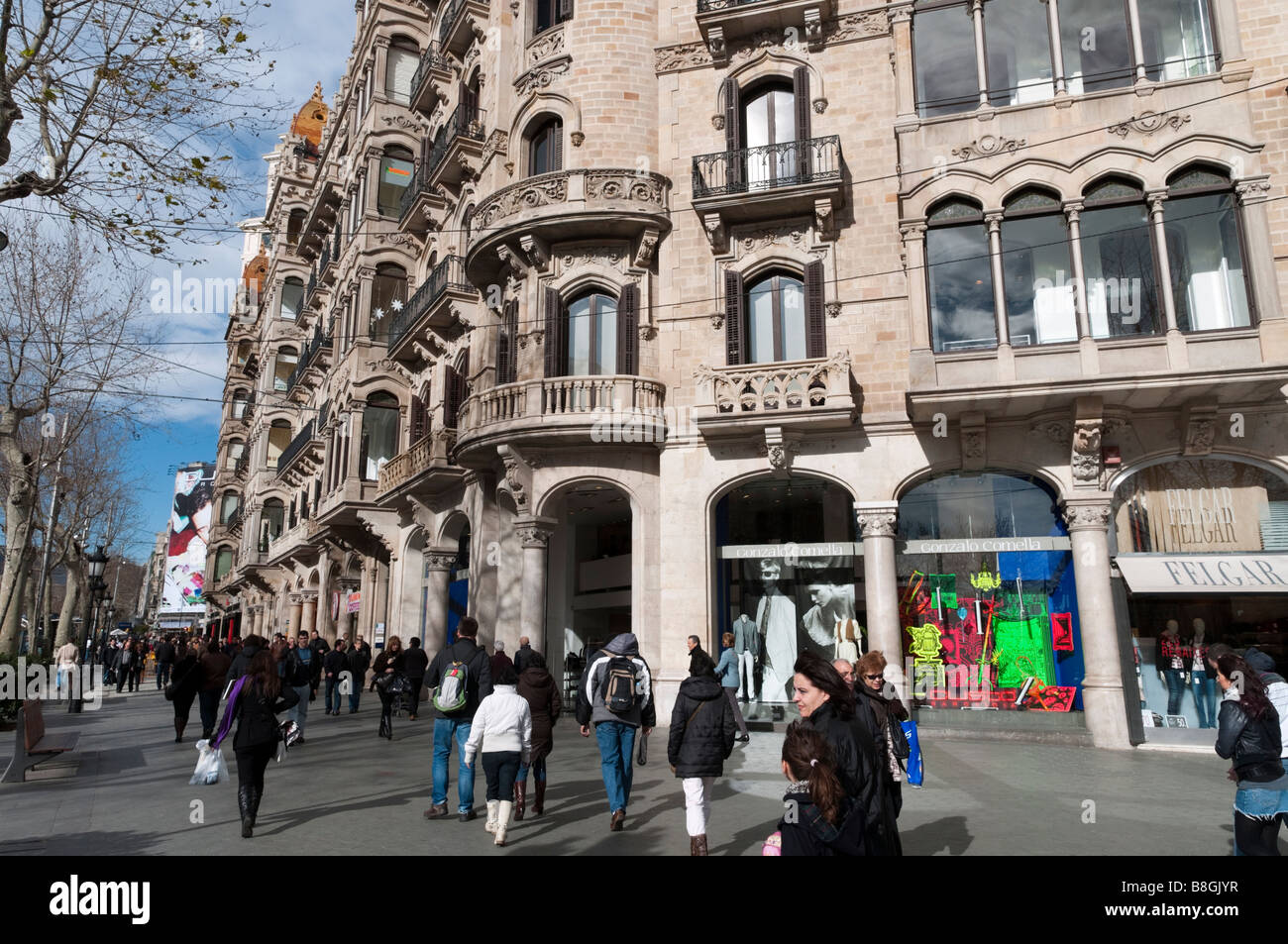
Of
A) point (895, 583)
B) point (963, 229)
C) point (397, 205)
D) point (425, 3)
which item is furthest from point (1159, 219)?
point (425, 3)

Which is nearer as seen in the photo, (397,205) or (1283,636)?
(1283,636)

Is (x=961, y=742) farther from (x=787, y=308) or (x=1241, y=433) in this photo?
(x=787, y=308)

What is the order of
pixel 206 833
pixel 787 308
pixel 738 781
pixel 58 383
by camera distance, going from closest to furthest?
1. pixel 206 833
2. pixel 738 781
3. pixel 787 308
4. pixel 58 383

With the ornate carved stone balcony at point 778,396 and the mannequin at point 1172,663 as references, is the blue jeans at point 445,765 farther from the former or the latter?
the mannequin at point 1172,663

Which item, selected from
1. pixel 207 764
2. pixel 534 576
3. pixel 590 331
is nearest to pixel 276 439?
pixel 590 331

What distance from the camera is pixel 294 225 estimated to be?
45594 mm

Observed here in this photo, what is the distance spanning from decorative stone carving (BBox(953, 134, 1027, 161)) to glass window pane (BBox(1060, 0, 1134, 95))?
1459 millimetres

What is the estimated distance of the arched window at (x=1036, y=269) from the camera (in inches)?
602

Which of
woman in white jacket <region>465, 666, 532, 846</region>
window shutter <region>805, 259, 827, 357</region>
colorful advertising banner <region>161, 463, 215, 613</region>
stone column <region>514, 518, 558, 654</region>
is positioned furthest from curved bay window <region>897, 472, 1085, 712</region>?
colorful advertising banner <region>161, 463, 215, 613</region>

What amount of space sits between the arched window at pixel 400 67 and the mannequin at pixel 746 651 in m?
23.1

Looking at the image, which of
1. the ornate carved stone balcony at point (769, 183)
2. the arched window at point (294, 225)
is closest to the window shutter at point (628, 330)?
the ornate carved stone balcony at point (769, 183)

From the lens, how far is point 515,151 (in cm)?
2055

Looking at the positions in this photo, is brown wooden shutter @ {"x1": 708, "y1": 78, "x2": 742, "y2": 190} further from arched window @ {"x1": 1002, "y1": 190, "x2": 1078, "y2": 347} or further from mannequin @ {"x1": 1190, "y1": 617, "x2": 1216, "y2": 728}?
mannequin @ {"x1": 1190, "y1": 617, "x2": 1216, "y2": 728}

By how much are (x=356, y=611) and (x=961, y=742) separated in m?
22.7
